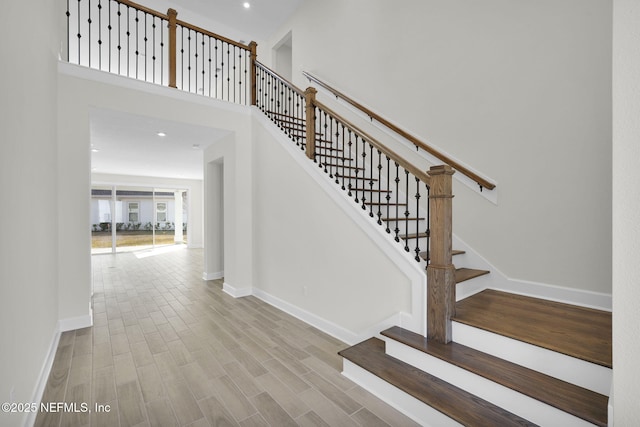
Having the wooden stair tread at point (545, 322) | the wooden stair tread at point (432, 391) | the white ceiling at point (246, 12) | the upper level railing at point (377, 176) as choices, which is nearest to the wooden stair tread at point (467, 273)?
the wooden stair tread at point (545, 322)

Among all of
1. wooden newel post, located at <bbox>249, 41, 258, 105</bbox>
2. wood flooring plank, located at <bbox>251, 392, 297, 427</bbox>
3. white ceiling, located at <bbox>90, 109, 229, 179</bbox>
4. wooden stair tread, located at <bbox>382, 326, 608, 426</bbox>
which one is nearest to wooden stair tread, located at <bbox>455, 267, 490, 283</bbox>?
wooden stair tread, located at <bbox>382, 326, 608, 426</bbox>

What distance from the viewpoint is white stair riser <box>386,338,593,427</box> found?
1479 millimetres

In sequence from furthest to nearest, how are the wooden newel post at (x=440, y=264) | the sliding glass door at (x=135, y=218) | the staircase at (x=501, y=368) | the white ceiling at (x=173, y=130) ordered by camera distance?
the sliding glass door at (x=135, y=218)
the white ceiling at (x=173, y=130)
the wooden newel post at (x=440, y=264)
the staircase at (x=501, y=368)

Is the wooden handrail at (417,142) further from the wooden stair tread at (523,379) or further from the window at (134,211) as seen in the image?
the window at (134,211)

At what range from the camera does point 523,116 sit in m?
2.72

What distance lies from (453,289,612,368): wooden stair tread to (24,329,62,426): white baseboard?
2918 mm

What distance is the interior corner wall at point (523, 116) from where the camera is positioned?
2.36 m

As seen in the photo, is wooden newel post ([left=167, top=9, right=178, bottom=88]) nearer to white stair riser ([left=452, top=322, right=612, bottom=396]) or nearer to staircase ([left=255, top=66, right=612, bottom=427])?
staircase ([left=255, top=66, right=612, bottom=427])

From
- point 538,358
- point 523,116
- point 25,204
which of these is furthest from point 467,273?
point 25,204

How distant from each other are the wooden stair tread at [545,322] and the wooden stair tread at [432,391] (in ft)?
1.53

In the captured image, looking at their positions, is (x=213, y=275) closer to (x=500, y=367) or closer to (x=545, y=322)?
(x=500, y=367)

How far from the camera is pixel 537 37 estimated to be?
2623 mm

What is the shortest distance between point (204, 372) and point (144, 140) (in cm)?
409

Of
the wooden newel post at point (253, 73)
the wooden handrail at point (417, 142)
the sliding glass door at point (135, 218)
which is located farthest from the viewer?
the sliding glass door at point (135, 218)
